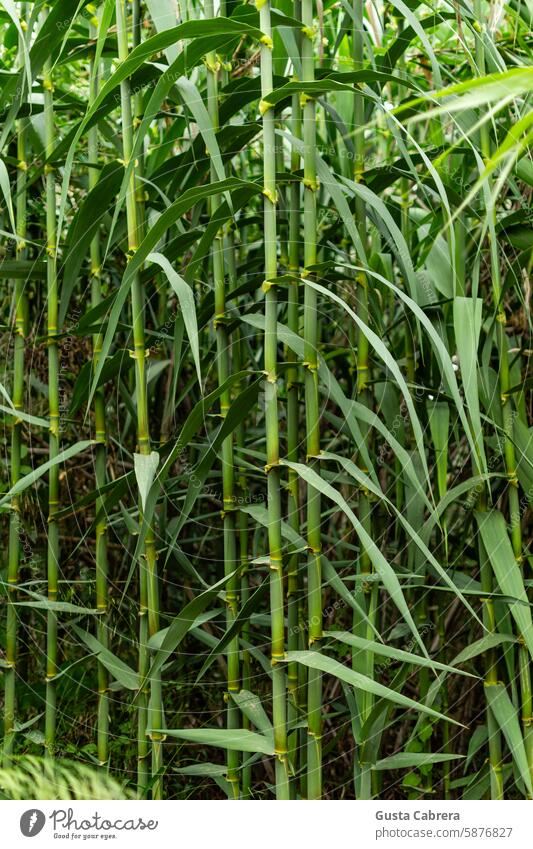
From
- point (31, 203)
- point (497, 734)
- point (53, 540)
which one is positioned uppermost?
point (31, 203)

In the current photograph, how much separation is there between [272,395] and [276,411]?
0.01 metres

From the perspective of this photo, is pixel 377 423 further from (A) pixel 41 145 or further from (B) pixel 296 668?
(A) pixel 41 145

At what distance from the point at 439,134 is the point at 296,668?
0.62m

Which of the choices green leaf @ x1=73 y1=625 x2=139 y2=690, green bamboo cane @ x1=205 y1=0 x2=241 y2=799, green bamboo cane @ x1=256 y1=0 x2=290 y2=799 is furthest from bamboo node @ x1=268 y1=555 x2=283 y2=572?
green leaf @ x1=73 y1=625 x2=139 y2=690

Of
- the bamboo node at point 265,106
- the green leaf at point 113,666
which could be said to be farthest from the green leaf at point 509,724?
the bamboo node at point 265,106

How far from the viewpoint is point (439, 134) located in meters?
0.93

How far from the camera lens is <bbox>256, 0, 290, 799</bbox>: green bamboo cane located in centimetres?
67

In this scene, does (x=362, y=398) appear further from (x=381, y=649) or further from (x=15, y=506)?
Result: (x=15, y=506)

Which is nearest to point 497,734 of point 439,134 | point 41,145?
point 439,134
